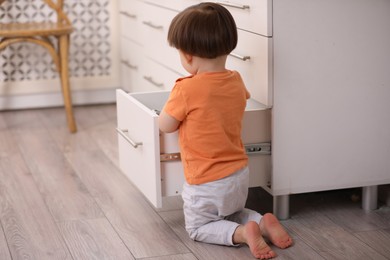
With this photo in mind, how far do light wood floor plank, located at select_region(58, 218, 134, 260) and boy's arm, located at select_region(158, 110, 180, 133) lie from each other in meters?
0.32

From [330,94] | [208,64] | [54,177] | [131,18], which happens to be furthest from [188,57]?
[131,18]

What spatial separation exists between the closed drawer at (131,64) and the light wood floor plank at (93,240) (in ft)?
4.21

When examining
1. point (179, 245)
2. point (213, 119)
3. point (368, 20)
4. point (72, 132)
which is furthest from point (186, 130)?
point (72, 132)

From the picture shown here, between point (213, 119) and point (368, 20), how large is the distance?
51 cm

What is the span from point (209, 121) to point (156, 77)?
1.18 meters

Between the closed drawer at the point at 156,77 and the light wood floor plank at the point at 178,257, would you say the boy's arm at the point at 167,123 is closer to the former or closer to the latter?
the light wood floor plank at the point at 178,257

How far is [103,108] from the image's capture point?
3488 millimetres

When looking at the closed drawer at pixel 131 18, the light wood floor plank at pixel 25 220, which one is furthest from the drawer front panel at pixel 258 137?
the closed drawer at pixel 131 18

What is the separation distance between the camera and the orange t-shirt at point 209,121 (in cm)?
177

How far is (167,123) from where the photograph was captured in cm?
180

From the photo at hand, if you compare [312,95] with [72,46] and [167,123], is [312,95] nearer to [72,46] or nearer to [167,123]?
[167,123]

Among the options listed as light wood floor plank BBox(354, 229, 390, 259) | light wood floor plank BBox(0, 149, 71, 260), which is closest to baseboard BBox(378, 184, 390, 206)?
light wood floor plank BBox(354, 229, 390, 259)

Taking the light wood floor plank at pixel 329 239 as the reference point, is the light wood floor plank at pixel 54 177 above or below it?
below

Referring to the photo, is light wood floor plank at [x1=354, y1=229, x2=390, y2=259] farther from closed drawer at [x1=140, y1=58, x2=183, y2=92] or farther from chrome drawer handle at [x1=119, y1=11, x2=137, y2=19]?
chrome drawer handle at [x1=119, y1=11, x2=137, y2=19]
